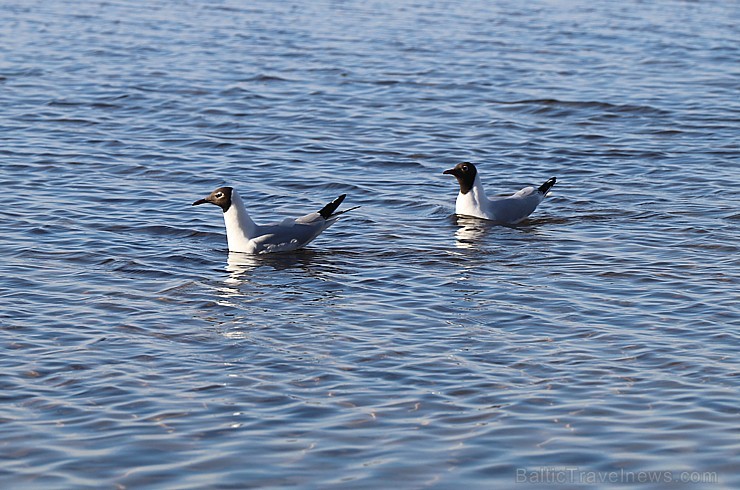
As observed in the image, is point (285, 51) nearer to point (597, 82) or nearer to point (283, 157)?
point (597, 82)

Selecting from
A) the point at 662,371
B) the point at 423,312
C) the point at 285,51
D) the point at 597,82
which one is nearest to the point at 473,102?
the point at 597,82

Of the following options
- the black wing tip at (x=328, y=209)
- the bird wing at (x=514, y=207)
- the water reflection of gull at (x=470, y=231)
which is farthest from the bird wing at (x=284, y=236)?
the bird wing at (x=514, y=207)

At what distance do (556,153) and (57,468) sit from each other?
41.4 ft

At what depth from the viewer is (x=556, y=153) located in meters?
19.5

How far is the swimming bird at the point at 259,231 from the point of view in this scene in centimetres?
1392

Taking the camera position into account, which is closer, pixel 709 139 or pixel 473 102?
pixel 709 139

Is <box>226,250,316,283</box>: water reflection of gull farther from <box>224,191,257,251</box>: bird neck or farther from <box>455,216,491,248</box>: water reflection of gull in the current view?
<box>455,216,491,248</box>: water reflection of gull

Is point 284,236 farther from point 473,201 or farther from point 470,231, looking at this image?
point 473,201

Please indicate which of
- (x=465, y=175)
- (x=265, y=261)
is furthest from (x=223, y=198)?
(x=465, y=175)

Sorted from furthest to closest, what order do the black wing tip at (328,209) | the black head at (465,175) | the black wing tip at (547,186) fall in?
the black wing tip at (547,186) < the black head at (465,175) < the black wing tip at (328,209)

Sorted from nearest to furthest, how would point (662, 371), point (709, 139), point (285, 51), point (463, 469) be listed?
1. point (463, 469)
2. point (662, 371)
3. point (709, 139)
4. point (285, 51)

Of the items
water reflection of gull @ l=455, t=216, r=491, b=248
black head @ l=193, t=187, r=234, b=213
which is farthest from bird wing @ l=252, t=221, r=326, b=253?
water reflection of gull @ l=455, t=216, r=491, b=248

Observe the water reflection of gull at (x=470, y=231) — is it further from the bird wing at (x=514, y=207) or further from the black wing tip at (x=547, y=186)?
the black wing tip at (x=547, y=186)

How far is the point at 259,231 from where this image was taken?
13977 millimetres
